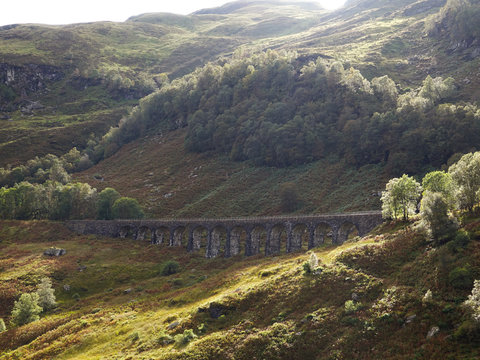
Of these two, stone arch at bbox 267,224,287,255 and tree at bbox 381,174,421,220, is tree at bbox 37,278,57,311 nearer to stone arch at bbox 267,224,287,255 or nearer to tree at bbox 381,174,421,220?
stone arch at bbox 267,224,287,255

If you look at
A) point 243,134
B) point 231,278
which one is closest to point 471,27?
point 243,134

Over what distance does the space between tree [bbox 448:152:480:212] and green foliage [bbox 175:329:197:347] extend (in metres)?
36.3

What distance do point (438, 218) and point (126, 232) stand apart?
299ft

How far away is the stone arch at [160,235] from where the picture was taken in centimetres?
10550

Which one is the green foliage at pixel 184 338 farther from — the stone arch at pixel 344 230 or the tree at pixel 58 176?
the tree at pixel 58 176

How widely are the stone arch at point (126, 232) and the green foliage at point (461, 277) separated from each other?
92.9 meters

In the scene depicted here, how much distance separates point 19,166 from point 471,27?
735 ft

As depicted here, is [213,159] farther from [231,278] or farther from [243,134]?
[231,278]

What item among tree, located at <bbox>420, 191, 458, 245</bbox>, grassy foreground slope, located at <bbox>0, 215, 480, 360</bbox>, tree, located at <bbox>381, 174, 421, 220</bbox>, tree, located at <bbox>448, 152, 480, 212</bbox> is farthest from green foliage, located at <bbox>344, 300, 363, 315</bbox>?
tree, located at <bbox>381, 174, 421, 220</bbox>

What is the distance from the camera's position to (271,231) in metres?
81.6

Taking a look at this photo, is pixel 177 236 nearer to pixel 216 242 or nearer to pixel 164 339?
pixel 216 242

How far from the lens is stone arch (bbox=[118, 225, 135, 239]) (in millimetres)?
112875

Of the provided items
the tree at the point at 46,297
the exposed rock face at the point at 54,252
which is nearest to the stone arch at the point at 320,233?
the tree at the point at 46,297

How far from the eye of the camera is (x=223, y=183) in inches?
5404
